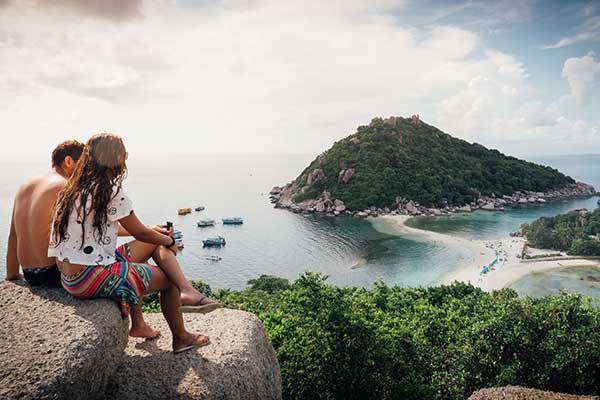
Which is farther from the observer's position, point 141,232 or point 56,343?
point 141,232

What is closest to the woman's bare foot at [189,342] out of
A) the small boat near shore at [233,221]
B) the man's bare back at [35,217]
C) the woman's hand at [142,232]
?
the woman's hand at [142,232]

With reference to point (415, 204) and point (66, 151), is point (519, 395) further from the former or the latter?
point (415, 204)

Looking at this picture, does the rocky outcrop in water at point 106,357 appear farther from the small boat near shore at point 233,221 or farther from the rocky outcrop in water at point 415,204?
the small boat near shore at point 233,221

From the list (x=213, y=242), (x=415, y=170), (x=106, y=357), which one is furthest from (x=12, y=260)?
(x=415, y=170)

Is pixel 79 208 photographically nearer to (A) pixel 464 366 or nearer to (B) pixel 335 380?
(B) pixel 335 380

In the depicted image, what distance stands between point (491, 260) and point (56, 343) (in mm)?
49085

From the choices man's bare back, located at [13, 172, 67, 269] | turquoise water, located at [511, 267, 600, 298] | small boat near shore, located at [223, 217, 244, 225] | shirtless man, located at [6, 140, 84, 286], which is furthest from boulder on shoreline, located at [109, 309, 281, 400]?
small boat near shore, located at [223, 217, 244, 225]

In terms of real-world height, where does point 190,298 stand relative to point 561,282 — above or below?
above

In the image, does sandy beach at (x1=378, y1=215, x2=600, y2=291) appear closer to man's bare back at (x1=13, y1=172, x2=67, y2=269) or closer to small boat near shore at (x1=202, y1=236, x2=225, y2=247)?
small boat near shore at (x1=202, y1=236, x2=225, y2=247)

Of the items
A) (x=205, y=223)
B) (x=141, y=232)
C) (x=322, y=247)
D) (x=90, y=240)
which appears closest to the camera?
(x=90, y=240)

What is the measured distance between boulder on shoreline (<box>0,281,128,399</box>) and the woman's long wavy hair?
2.74ft

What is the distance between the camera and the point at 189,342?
5.05 m

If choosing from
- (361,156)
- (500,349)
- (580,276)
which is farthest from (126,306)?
(361,156)

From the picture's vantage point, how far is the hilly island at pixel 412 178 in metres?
77.0
